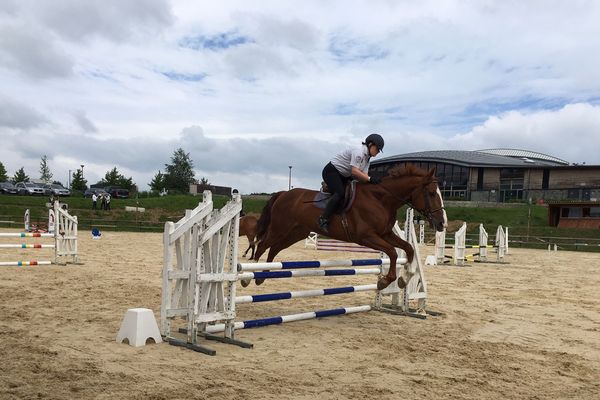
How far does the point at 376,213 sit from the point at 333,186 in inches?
29.0

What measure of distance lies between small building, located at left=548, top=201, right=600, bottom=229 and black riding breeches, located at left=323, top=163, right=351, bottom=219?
42.5 metres

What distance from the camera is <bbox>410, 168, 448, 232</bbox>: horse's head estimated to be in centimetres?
743

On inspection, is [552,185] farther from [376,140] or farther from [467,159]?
[376,140]

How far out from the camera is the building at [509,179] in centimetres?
5734

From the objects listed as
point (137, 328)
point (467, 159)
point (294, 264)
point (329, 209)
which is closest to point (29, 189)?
point (329, 209)

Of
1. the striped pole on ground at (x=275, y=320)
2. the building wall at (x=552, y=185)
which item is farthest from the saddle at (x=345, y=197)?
the building wall at (x=552, y=185)

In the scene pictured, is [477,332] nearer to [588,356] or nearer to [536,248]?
[588,356]

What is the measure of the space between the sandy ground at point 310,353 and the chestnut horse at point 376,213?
1.19 m

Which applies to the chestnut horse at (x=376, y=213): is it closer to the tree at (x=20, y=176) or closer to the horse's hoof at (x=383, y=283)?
the horse's hoof at (x=383, y=283)

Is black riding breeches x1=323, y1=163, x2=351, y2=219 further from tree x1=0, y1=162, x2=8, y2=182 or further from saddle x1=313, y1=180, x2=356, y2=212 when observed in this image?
tree x1=0, y1=162, x2=8, y2=182

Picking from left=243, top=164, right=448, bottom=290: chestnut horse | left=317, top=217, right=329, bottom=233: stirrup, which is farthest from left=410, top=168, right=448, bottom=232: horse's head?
→ left=317, top=217, right=329, bottom=233: stirrup

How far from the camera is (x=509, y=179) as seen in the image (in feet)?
210

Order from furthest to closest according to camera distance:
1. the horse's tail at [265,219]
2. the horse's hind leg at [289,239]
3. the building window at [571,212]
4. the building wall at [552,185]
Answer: the building wall at [552,185] → the building window at [571,212] → the horse's tail at [265,219] → the horse's hind leg at [289,239]

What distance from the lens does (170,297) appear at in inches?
233
